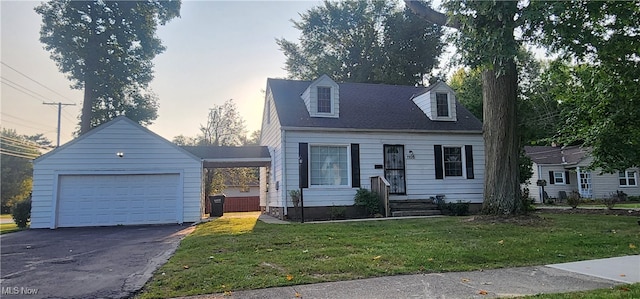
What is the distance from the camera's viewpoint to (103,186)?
13.7 m

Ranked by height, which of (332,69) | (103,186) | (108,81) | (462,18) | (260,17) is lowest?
(103,186)

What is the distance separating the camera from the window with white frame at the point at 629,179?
2650 cm

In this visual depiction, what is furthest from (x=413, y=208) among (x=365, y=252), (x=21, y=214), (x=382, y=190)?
(x=21, y=214)

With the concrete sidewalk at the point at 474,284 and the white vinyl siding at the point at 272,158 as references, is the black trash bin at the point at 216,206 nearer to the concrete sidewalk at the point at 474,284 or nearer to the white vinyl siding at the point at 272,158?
the white vinyl siding at the point at 272,158

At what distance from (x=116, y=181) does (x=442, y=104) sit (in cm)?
1305

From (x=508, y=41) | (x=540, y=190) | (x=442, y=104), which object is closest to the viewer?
(x=508, y=41)

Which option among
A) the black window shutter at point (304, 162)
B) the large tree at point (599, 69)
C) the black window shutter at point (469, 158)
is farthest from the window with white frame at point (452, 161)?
the black window shutter at point (304, 162)

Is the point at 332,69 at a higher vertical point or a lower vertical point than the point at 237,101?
higher

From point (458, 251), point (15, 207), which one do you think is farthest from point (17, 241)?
point (458, 251)

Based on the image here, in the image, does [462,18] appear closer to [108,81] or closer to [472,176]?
[472,176]

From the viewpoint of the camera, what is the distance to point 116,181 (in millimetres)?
13727

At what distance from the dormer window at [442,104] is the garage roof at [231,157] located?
737 cm

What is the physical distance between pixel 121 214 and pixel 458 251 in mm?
11867

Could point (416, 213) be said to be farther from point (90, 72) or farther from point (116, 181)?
point (90, 72)
